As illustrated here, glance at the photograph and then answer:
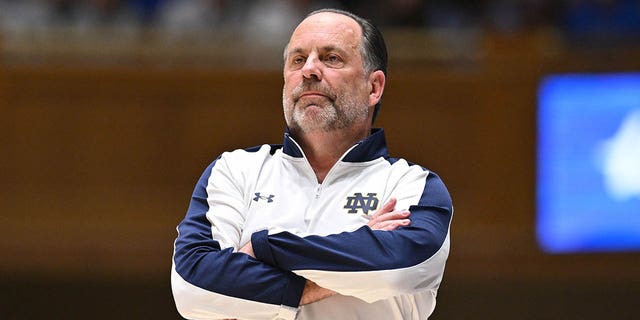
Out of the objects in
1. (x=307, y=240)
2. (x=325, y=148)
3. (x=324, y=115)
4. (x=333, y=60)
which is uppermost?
(x=333, y=60)

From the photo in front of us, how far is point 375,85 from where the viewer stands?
4879mm

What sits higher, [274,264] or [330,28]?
[330,28]

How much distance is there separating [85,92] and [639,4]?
6.38m

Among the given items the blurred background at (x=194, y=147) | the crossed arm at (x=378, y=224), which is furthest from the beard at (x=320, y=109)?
the blurred background at (x=194, y=147)

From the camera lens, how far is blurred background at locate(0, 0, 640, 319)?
10.8 metres

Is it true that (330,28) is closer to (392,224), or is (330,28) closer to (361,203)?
(361,203)

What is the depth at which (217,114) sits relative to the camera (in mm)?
10914

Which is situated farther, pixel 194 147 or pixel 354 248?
pixel 194 147

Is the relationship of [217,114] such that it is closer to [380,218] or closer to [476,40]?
[476,40]

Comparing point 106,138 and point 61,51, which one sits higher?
→ point 61,51

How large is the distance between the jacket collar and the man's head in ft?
0.25

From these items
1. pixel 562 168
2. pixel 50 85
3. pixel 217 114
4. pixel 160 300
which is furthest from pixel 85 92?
pixel 562 168

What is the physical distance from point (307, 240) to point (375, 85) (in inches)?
39.6

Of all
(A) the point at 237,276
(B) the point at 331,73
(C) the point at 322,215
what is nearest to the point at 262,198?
(C) the point at 322,215
